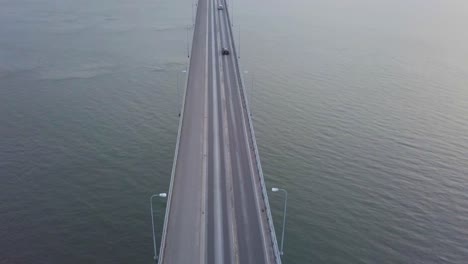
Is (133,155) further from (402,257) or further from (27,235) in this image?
(402,257)

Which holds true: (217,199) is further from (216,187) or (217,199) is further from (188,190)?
(188,190)

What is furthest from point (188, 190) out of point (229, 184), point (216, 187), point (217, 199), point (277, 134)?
point (277, 134)

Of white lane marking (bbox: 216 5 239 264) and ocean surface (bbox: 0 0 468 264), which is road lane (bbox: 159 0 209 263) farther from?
ocean surface (bbox: 0 0 468 264)

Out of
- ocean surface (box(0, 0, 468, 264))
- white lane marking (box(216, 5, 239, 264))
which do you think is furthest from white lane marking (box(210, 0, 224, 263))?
ocean surface (box(0, 0, 468, 264))

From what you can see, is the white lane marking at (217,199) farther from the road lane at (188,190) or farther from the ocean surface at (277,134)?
the ocean surface at (277,134)

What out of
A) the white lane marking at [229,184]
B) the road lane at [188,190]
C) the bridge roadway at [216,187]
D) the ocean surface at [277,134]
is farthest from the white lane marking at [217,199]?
the ocean surface at [277,134]
